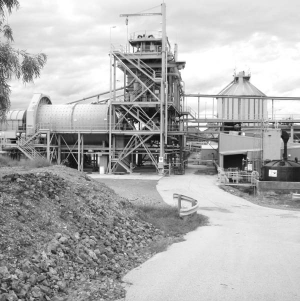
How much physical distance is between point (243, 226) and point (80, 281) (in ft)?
25.9

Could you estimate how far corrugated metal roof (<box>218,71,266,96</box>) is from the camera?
6278cm

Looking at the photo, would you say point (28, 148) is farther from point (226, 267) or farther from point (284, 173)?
point (226, 267)

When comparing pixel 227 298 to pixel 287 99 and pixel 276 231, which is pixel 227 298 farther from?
pixel 287 99

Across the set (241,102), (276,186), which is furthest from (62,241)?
(241,102)

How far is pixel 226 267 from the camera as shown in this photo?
783 cm

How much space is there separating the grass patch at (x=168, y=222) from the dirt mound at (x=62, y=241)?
0.38m

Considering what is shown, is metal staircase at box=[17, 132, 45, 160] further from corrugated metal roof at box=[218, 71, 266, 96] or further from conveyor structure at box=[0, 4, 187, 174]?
corrugated metal roof at box=[218, 71, 266, 96]

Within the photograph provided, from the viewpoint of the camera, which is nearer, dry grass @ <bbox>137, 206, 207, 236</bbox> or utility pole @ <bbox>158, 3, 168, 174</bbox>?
dry grass @ <bbox>137, 206, 207, 236</bbox>

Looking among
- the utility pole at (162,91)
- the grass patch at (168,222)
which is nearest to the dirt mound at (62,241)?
the grass patch at (168,222)

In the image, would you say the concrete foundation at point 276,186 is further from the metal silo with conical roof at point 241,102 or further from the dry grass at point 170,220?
the metal silo with conical roof at point 241,102

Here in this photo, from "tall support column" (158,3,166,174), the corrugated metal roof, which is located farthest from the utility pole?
the corrugated metal roof

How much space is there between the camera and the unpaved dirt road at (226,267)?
250 inches

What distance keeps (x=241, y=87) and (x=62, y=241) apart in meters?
59.7

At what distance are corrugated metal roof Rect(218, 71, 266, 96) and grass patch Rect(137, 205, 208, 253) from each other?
51614 mm
